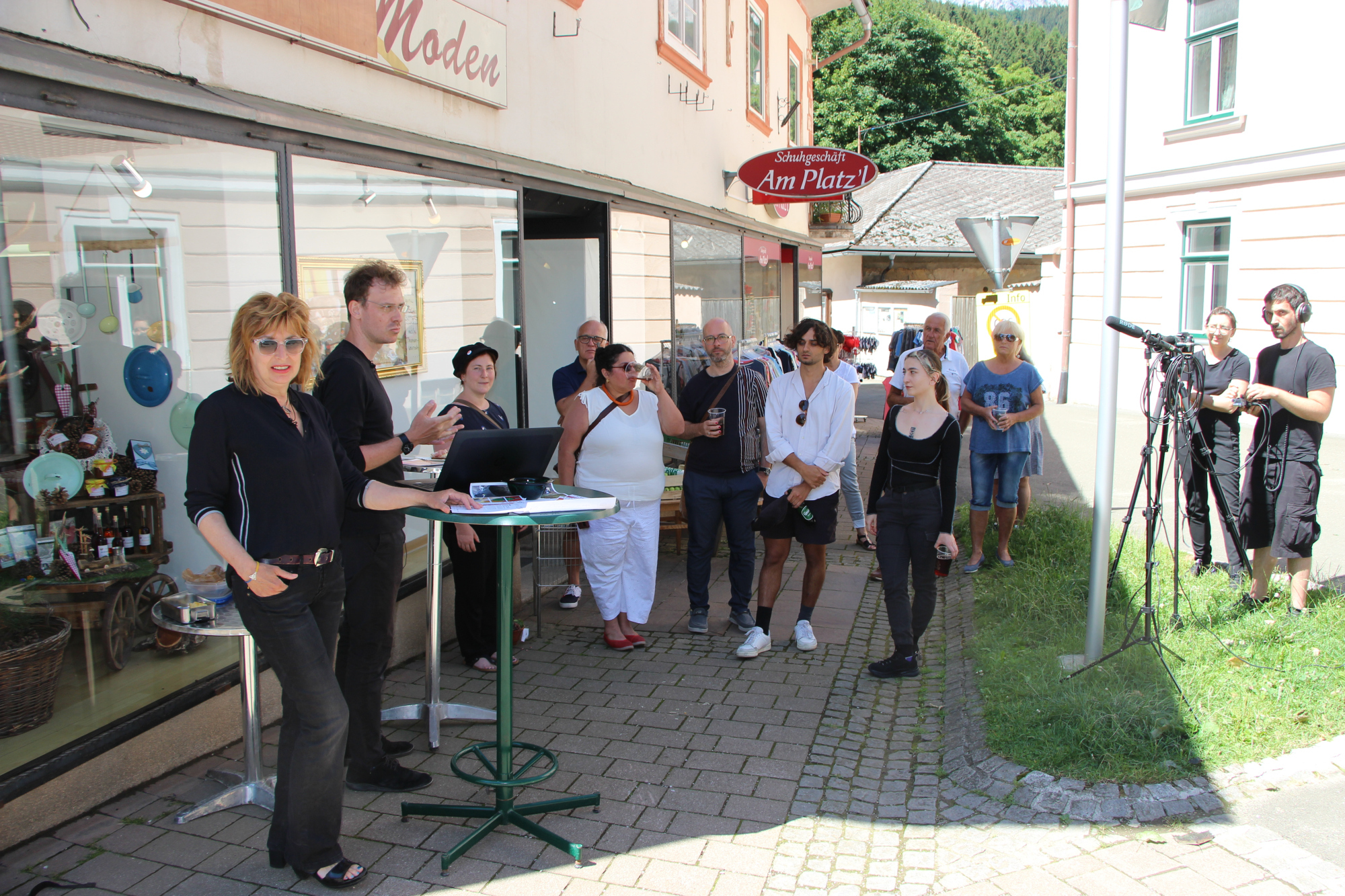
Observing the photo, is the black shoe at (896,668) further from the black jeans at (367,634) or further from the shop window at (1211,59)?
the shop window at (1211,59)

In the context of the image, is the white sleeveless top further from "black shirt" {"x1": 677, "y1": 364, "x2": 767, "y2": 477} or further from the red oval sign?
the red oval sign

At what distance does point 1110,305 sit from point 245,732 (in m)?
4.21

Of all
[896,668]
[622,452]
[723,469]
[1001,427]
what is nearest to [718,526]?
[723,469]

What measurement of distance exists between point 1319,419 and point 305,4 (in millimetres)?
5739

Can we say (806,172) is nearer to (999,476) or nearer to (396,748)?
(999,476)

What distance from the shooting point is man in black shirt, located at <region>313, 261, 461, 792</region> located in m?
3.73

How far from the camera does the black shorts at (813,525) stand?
5594mm

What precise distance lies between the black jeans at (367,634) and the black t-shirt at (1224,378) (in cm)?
494

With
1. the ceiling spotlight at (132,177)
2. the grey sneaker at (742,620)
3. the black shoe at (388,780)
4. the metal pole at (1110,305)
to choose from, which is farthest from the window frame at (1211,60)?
the black shoe at (388,780)

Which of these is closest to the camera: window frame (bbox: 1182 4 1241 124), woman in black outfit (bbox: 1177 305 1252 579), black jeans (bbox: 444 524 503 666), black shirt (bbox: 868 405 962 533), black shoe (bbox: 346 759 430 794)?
black shoe (bbox: 346 759 430 794)

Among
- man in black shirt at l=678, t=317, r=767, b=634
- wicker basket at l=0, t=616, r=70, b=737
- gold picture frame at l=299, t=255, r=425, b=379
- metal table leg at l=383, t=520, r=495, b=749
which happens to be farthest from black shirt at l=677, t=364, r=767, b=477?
wicker basket at l=0, t=616, r=70, b=737

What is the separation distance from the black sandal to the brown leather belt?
1023 mm

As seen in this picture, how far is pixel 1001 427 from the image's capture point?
273 inches

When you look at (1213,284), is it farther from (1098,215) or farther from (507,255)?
(507,255)
